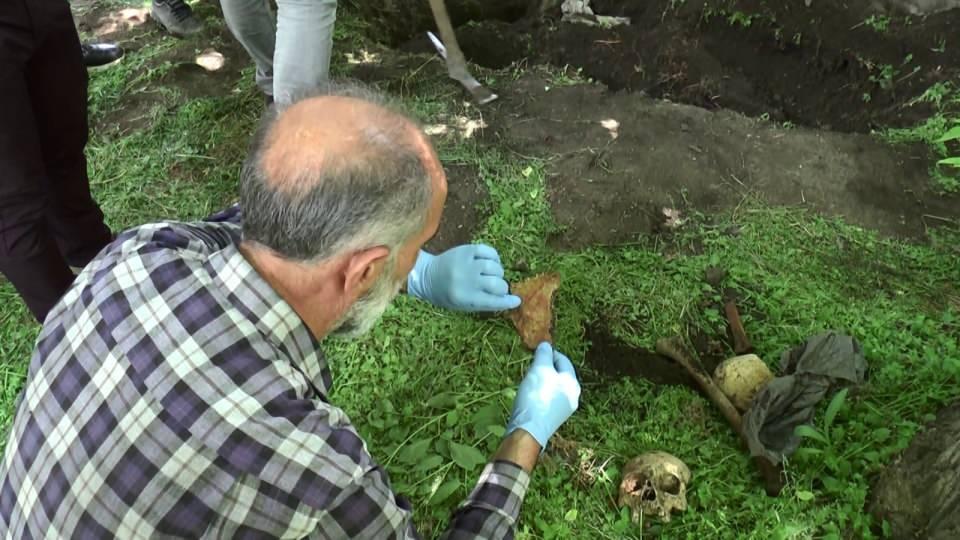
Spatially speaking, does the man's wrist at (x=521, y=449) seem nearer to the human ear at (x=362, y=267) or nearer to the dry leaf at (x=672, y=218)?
the human ear at (x=362, y=267)

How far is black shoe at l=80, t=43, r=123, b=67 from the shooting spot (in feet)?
12.9

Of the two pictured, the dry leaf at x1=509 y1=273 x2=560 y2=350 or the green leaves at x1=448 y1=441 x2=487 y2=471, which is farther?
the dry leaf at x1=509 y1=273 x2=560 y2=350

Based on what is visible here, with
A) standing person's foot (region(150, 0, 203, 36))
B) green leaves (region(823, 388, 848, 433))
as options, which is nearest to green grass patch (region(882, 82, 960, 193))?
green leaves (region(823, 388, 848, 433))

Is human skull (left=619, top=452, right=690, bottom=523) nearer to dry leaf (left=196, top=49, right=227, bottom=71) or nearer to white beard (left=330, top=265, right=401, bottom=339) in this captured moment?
white beard (left=330, top=265, right=401, bottom=339)

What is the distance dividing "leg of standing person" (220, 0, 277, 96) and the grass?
579 millimetres

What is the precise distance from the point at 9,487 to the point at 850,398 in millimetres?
2316

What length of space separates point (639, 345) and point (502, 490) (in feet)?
3.55

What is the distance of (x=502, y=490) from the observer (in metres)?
1.62

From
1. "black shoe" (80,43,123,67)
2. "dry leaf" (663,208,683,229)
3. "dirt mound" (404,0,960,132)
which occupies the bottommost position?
"black shoe" (80,43,123,67)

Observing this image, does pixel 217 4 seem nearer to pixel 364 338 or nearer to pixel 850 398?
pixel 364 338

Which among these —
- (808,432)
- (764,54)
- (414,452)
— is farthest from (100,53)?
(808,432)

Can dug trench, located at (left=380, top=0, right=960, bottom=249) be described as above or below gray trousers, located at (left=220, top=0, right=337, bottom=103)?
below

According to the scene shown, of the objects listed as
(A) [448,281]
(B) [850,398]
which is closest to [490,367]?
(A) [448,281]

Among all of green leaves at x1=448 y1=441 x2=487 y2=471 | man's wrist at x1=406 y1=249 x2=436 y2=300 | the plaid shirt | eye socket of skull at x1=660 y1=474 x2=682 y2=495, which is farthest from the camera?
man's wrist at x1=406 y1=249 x2=436 y2=300
